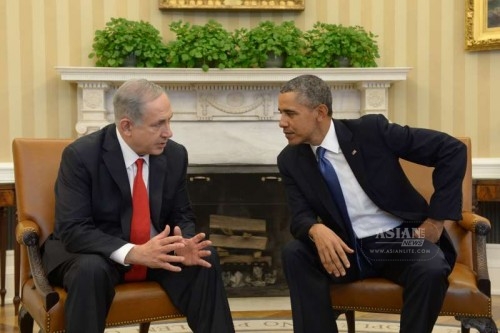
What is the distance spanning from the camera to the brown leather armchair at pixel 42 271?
2.86 m

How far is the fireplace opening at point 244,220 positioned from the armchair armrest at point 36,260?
210 cm

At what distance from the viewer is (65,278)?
2850 mm

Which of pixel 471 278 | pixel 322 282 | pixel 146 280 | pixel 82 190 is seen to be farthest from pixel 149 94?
pixel 471 278

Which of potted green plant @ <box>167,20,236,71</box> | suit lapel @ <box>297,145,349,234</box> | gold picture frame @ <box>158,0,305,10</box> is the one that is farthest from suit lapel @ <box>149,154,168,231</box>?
gold picture frame @ <box>158,0,305,10</box>

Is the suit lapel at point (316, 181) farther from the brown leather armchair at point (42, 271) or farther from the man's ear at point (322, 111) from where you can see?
the brown leather armchair at point (42, 271)

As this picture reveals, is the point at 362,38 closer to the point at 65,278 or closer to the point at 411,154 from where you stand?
the point at 411,154

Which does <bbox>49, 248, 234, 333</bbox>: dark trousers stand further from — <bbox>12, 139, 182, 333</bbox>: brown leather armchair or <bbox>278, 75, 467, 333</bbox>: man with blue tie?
<bbox>278, 75, 467, 333</bbox>: man with blue tie

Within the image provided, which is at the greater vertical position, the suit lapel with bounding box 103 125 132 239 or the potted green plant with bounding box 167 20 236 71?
the potted green plant with bounding box 167 20 236 71

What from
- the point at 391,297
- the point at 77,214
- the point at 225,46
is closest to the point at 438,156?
the point at 391,297

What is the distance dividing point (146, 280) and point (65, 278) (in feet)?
1.10

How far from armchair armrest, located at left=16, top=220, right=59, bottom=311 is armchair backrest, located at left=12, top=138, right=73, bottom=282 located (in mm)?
124

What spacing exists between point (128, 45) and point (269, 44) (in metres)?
0.92

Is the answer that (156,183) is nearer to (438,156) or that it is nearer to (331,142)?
(331,142)

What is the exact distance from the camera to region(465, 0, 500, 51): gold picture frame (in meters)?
5.32
